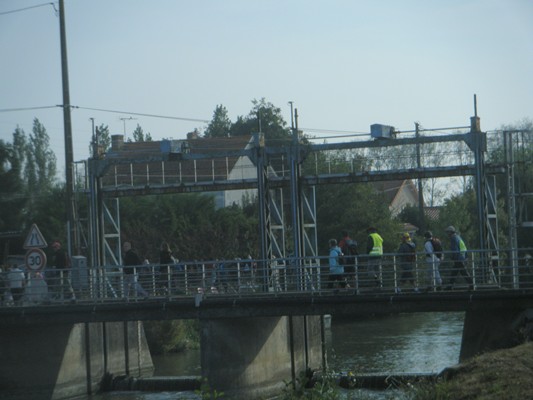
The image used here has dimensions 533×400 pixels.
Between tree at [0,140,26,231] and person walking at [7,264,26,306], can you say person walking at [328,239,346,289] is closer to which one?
person walking at [7,264,26,306]

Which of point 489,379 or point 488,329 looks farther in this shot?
point 488,329

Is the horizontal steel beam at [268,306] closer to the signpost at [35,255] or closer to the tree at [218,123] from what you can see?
the signpost at [35,255]

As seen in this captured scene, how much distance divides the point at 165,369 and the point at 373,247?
10303 mm

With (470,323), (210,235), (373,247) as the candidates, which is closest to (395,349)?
(373,247)

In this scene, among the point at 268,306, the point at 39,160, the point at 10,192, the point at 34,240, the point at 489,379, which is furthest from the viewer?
the point at 39,160

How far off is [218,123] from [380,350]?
3044 inches

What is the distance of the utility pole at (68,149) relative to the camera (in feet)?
92.4

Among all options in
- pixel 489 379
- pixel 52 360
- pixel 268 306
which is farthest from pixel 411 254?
Answer: pixel 52 360

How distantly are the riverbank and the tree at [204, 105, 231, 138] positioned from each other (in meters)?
92.7

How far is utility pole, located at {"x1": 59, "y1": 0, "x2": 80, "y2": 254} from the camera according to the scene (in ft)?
92.4

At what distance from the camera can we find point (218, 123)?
111 metres

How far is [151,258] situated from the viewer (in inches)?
1988

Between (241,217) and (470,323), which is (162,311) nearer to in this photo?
(470,323)

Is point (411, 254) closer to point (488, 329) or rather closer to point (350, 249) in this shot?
point (488, 329)
